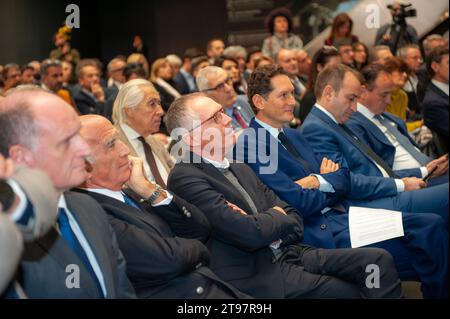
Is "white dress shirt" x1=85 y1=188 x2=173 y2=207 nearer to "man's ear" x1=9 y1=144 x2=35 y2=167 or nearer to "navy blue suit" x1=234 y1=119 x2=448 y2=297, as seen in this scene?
"man's ear" x1=9 y1=144 x2=35 y2=167

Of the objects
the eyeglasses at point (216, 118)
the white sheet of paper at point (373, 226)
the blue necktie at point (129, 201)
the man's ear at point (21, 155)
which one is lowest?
the white sheet of paper at point (373, 226)

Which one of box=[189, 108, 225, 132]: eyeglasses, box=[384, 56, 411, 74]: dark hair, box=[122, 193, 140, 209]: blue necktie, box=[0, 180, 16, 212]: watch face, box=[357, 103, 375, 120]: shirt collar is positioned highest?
box=[0, 180, 16, 212]: watch face

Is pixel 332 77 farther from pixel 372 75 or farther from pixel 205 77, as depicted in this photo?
pixel 205 77

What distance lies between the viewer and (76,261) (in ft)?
6.12

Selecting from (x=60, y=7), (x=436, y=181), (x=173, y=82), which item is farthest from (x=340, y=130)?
(x=60, y=7)

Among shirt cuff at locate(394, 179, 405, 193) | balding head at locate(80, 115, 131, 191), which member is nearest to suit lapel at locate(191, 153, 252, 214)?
balding head at locate(80, 115, 131, 191)

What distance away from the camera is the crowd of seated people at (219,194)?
1.80m

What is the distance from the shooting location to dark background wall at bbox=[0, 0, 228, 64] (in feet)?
30.2

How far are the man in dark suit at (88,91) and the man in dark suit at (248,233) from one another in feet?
11.9

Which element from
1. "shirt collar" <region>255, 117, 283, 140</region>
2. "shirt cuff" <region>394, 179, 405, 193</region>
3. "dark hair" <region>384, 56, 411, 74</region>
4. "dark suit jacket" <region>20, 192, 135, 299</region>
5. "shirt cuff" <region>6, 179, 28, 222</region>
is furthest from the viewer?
"dark hair" <region>384, 56, 411, 74</region>

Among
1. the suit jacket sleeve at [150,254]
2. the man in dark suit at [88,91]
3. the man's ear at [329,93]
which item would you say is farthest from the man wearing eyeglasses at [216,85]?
the suit jacket sleeve at [150,254]

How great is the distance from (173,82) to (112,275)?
5.09m

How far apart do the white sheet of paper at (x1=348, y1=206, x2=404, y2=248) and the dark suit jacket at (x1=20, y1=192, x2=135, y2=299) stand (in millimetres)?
1257

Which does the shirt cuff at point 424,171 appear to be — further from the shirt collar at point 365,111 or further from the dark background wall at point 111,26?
the dark background wall at point 111,26
